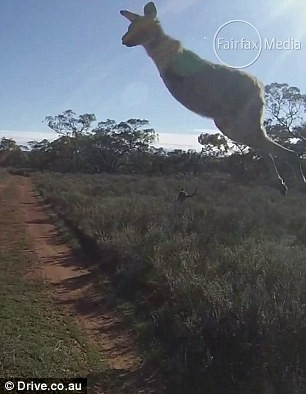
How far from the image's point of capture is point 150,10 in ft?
8.27

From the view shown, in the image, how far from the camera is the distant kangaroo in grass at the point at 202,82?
258 cm

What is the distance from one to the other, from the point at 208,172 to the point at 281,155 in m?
38.6

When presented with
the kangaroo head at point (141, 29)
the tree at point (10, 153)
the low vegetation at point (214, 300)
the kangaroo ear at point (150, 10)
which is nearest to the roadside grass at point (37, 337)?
the low vegetation at point (214, 300)

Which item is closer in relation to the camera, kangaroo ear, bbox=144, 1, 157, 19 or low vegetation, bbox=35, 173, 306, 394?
kangaroo ear, bbox=144, 1, 157, 19

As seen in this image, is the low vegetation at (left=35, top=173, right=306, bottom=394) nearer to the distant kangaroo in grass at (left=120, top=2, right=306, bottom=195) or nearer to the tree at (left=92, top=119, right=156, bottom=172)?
the distant kangaroo in grass at (left=120, top=2, right=306, bottom=195)

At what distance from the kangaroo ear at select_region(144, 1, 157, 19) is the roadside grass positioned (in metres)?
4.61

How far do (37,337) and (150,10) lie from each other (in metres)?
5.87

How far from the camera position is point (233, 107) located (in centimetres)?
260

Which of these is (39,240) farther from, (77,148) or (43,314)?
(77,148)

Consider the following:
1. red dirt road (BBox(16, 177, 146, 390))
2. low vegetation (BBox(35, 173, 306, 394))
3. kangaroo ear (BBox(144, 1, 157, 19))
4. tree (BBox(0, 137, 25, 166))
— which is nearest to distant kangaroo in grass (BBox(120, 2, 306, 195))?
kangaroo ear (BBox(144, 1, 157, 19))

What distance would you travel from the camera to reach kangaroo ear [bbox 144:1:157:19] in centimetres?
249

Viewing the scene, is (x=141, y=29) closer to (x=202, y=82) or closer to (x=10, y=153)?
(x=202, y=82)

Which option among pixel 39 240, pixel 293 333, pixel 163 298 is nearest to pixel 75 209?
pixel 39 240

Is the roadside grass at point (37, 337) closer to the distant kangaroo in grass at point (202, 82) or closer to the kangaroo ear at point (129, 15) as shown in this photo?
the distant kangaroo in grass at point (202, 82)
